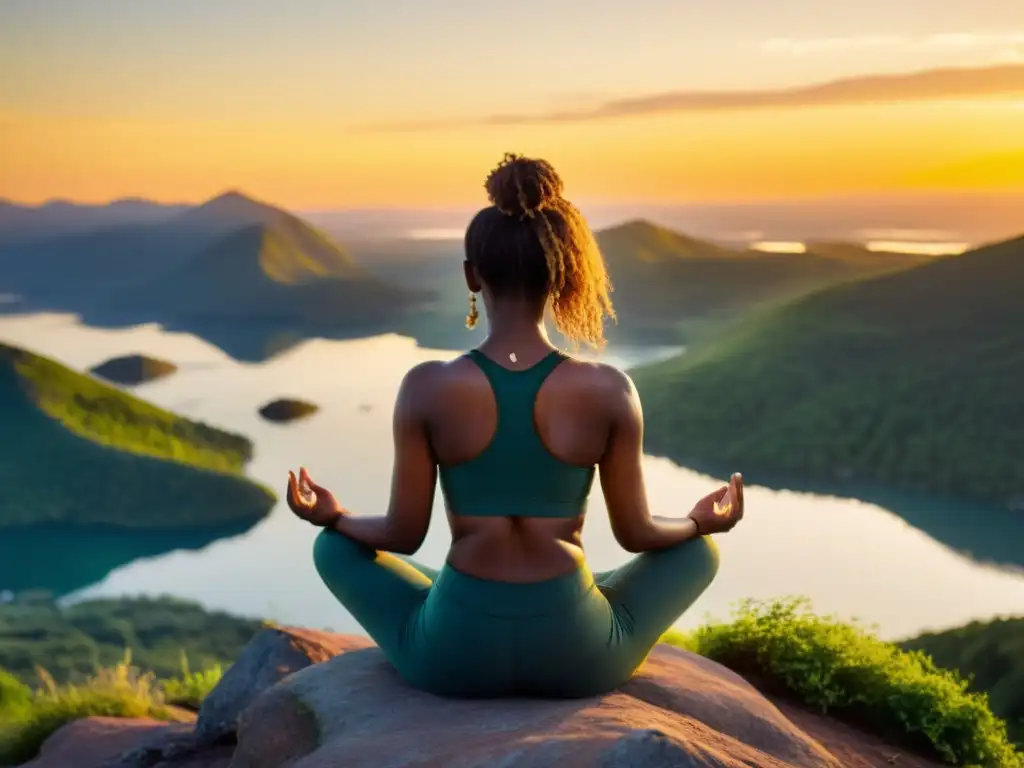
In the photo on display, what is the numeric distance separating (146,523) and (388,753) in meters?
32.0

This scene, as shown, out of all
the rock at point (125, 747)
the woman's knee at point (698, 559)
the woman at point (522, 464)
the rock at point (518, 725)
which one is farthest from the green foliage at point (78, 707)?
the woman's knee at point (698, 559)

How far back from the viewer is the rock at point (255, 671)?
5656mm

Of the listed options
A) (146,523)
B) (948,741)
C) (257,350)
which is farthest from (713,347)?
(948,741)

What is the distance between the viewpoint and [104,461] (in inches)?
1353

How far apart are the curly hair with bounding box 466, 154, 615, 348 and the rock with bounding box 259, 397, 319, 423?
117 ft

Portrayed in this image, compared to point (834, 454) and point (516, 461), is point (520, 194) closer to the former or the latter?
point (516, 461)

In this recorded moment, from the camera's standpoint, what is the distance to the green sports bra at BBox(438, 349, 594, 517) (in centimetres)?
355

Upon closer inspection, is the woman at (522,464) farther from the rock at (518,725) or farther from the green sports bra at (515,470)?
the rock at (518,725)

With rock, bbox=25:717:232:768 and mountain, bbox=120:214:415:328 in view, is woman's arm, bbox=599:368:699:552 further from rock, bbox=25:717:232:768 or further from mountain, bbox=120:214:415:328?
mountain, bbox=120:214:415:328

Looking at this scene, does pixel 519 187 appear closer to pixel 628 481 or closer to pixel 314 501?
pixel 628 481

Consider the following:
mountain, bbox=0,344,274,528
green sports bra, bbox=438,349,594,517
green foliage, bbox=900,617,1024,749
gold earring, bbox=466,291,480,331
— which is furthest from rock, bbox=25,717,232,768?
mountain, bbox=0,344,274,528

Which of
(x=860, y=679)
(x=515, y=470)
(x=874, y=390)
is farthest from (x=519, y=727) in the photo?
(x=874, y=390)

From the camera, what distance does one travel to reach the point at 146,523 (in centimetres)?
3306

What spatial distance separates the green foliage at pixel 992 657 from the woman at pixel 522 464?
4.61 m
